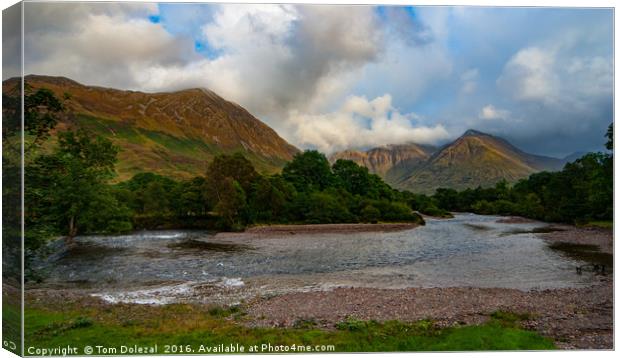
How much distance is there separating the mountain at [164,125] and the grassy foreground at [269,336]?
4772 millimetres

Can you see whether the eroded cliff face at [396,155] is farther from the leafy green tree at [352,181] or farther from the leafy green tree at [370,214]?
the leafy green tree at [370,214]

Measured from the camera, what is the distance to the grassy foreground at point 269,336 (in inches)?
278

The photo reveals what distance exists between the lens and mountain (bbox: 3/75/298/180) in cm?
996

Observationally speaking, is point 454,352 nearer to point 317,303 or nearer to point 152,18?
point 317,303

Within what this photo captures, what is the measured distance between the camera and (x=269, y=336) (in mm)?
7305

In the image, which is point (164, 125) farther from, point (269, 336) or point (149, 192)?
point (269, 336)

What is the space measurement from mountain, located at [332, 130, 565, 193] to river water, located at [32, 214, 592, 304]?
3.41m

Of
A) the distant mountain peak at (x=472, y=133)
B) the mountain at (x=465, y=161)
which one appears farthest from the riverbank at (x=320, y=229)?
the distant mountain peak at (x=472, y=133)

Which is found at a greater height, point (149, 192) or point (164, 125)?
point (164, 125)

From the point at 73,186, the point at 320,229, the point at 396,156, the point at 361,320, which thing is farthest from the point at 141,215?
the point at 320,229

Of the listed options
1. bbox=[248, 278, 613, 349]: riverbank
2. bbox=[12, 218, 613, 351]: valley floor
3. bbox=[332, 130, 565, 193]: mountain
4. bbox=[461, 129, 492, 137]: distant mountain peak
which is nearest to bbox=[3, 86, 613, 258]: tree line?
bbox=[332, 130, 565, 193]: mountain

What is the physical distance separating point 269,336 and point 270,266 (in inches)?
308

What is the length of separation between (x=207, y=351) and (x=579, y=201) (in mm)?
17241

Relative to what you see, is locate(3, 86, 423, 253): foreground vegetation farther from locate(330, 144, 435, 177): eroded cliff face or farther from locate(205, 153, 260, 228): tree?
locate(330, 144, 435, 177): eroded cliff face
